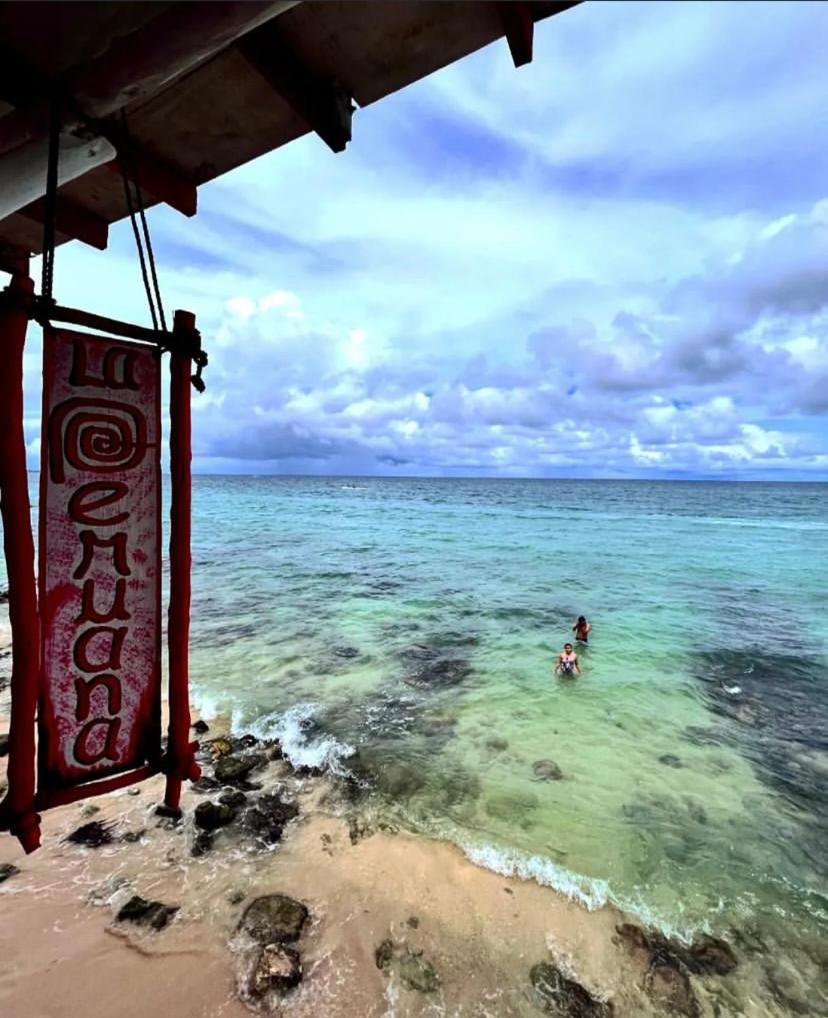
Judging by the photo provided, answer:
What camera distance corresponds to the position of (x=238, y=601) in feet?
68.0

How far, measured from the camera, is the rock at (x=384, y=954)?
5418 millimetres

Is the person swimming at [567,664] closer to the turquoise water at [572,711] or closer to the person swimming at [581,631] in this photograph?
the turquoise water at [572,711]

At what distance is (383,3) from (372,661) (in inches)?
542

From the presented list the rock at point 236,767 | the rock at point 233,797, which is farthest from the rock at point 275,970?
the rock at point 236,767

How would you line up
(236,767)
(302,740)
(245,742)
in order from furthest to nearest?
(302,740), (245,742), (236,767)

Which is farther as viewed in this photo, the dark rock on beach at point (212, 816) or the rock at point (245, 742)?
the rock at point (245, 742)

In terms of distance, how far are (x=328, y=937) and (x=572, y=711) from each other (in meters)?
7.67

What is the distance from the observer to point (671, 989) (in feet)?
17.5

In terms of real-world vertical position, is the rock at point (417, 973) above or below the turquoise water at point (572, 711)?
above

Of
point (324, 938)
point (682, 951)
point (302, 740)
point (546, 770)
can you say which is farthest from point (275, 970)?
point (546, 770)

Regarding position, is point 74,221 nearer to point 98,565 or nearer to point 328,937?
point 98,565

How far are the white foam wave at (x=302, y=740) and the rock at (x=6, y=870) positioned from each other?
3917 mm

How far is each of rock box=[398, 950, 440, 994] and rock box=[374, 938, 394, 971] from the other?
0.13 metres

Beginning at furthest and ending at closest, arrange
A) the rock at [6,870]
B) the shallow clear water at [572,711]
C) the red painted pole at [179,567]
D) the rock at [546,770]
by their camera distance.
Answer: the rock at [546,770]
the shallow clear water at [572,711]
the rock at [6,870]
the red painted pole at [179,567]
